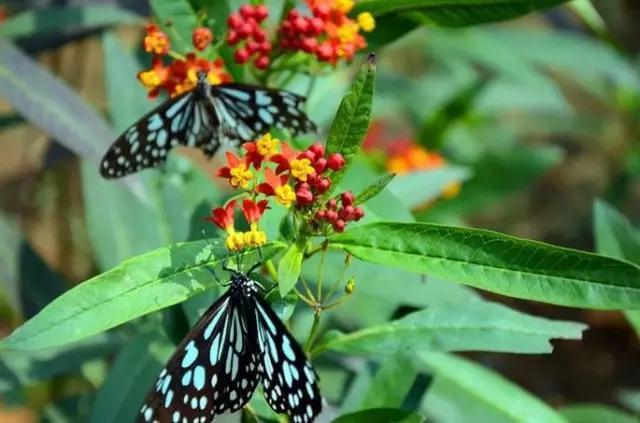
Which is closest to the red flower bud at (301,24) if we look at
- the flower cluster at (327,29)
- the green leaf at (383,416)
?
the flower cluster at (327,29)

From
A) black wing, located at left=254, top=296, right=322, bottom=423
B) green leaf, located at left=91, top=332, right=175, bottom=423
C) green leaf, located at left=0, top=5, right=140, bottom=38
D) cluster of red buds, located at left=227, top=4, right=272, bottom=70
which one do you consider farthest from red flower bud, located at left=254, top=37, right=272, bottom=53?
green leaf, located at left=0, top=5, right=140, bottom=38

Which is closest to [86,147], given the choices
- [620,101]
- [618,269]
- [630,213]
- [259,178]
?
[259,178]

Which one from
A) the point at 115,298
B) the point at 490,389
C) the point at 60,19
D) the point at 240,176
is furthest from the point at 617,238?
the point at 60,19

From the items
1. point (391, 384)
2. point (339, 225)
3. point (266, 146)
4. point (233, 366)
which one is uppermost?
point (266, 146)

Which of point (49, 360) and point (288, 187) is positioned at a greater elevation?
point (288, 187)

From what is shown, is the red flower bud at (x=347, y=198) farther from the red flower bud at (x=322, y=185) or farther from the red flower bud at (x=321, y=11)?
the red flower bud at (x=321, y=11)

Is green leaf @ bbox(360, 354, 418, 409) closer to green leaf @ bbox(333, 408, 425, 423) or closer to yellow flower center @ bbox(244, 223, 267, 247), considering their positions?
green leaf @ bbox(333, 408, 425, 423)

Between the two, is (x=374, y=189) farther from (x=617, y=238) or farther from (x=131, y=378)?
(x=617, y=238)

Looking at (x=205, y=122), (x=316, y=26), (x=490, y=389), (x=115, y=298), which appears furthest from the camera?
(x=490, y=389)
